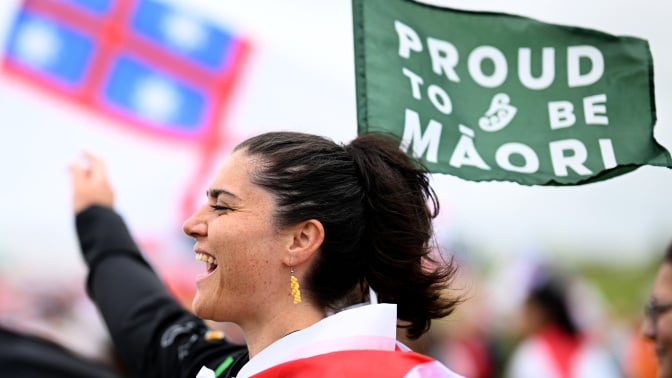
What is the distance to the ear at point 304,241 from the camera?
1.84 m

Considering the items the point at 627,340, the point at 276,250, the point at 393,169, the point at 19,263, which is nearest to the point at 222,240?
the point at 276,250

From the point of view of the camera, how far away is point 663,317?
97.1 inches

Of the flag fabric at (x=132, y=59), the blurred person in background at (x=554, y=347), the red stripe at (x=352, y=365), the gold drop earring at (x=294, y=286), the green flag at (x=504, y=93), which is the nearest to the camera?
the red stripe at (x=352, y=365)

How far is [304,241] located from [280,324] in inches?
6.1

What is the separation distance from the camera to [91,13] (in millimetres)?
5355

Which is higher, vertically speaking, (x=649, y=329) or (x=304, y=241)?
(x=304, y=241)

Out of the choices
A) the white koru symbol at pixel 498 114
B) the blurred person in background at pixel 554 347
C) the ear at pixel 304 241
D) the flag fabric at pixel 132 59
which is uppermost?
the flag fabric at pixel 132 59

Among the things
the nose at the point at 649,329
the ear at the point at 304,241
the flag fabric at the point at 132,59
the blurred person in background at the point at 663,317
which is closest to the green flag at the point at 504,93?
the blurred person in background at the point at 663,317

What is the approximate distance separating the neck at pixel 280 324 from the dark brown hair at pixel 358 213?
0.04 metres

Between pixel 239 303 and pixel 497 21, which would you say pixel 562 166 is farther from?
pixel 239 303

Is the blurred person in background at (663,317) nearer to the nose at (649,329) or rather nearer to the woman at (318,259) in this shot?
the nose at (649,329)

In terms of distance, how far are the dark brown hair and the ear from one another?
0.02m

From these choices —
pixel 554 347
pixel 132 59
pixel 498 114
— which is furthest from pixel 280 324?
pixel 132 59

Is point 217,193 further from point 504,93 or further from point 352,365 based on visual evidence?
point 504,93
